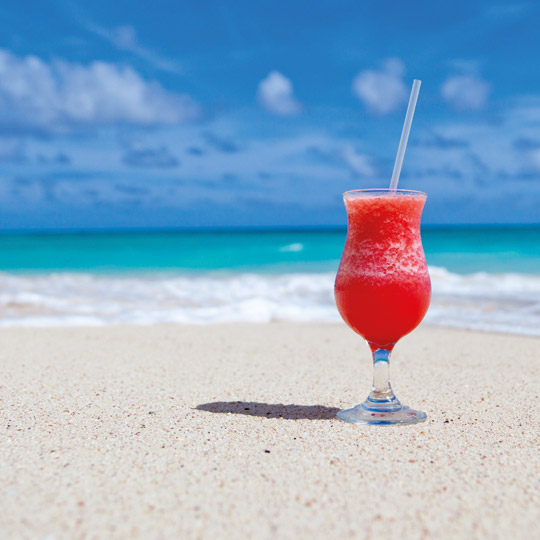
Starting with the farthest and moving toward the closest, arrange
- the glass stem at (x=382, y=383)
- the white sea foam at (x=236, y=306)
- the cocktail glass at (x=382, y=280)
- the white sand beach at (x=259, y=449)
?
the white sea foam at (x=236, y=306) < the glass stem at (x=382, y=383) < the cocktail glass at (x=382, y=280) < the white sand beach at (x=259, y=449)

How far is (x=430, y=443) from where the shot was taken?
240 cm

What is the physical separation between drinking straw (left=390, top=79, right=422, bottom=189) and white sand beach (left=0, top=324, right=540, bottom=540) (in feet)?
3.47

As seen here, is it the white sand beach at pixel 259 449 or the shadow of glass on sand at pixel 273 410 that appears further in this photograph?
the shadow of glass on sand at pixel 273 410

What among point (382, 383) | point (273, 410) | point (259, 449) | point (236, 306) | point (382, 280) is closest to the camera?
point (259, 449)

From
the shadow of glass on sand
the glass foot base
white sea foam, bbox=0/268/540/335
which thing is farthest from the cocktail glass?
white sea foam, bbox=0/268/540/335

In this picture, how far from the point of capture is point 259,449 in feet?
7.60

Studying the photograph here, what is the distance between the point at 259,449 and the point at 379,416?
0.63 metres

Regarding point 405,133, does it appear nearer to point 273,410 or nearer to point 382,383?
point 382,383

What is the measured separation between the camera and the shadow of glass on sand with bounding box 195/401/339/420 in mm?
2807

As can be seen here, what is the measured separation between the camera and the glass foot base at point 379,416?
2.65 meters

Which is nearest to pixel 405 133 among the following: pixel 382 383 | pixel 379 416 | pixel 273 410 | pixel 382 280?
pixel 382 280

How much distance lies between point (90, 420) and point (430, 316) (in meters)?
5.02

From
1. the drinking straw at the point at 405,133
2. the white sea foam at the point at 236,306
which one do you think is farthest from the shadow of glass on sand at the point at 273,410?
the white sea foam at the point at 236,306

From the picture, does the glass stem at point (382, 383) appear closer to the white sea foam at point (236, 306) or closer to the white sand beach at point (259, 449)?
the white sand beach at point (259, 449)
